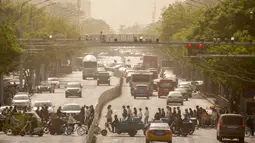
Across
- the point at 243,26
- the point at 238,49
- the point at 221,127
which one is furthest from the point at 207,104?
the point at 221,127

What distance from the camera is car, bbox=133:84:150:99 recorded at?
4173 inches

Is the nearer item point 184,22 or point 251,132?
point 251,132

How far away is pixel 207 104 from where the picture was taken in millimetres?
96250

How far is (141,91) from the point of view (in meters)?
107

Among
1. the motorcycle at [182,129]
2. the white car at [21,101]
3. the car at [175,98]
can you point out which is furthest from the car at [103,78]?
the motorcycle at [182,129]

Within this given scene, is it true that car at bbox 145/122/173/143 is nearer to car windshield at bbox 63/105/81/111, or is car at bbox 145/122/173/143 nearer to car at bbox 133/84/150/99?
car windshield at bbox 63/105/81/111

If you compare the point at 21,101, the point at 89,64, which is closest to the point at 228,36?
the point at 21,101

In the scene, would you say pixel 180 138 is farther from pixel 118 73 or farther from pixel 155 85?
pixel 118 73

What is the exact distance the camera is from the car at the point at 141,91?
106 metres

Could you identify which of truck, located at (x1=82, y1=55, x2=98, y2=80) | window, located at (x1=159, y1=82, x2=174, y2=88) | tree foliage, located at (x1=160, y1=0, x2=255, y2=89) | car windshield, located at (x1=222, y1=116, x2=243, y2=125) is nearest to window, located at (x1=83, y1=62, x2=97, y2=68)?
truck, located at (x1=82, y1=55, x2=98, y2=80)

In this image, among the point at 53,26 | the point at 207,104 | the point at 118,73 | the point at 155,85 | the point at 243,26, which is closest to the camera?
the point at 243,26

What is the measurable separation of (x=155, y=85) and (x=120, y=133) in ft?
196

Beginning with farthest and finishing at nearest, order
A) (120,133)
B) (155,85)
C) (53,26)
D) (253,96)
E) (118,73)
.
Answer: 1. (118,73)
2. (53,26)
3. (155,85)
4. (253,96)
5. (120,133)

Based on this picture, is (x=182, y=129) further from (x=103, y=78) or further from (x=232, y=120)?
(x=103, y=78)
